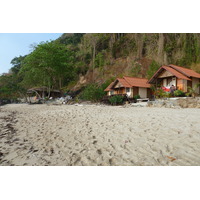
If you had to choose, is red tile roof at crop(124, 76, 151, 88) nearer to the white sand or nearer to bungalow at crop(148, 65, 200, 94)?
bungalow at crop(148, 65, 200, 94)

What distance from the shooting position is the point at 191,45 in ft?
59.3

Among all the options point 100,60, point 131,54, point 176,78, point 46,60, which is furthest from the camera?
point 100,60

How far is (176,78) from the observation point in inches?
559

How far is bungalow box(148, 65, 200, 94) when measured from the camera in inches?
532

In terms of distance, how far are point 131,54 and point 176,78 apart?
50.7ft

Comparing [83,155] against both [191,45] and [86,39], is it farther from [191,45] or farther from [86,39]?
[86,39]

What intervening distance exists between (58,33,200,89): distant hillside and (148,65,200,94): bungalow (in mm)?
3307

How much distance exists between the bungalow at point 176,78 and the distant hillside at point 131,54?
10.8ft

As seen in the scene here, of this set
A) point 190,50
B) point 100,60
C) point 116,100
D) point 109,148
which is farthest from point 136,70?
point 109,148

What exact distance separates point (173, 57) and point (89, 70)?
1823 centimetres

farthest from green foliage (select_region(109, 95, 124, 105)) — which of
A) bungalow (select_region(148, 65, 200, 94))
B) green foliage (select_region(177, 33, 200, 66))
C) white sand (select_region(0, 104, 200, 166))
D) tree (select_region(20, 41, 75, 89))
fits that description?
tree (select_region(20, 41, 75, 89))

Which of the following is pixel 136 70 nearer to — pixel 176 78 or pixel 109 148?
pixel 176 78

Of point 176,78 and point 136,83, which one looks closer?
point 176,78
